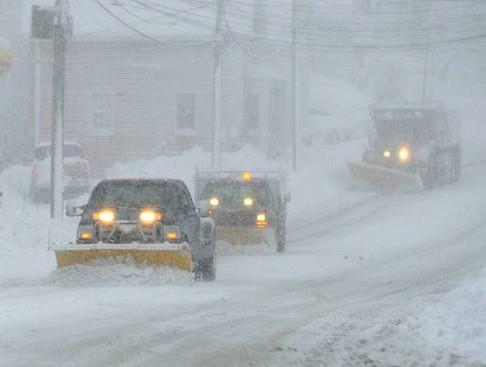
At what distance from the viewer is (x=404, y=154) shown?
33.9 meters

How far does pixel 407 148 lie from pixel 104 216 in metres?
20.9

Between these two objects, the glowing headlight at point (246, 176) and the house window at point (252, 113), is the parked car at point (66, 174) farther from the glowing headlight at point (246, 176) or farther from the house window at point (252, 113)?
the glowing headlight at point (246, 176)

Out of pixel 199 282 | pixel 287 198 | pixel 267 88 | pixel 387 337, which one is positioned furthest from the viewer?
pixel 267 88

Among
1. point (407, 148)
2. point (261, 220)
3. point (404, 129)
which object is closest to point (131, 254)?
point (261, 220)

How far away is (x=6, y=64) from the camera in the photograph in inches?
942

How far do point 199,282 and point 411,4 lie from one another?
6736 centimetres

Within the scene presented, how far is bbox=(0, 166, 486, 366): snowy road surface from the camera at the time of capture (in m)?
8.70

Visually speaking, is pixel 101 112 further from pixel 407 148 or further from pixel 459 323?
pixel 459 323

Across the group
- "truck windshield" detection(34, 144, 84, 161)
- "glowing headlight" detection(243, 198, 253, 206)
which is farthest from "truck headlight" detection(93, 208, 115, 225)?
"truck windshield" detection(34, 144, 84, 161)

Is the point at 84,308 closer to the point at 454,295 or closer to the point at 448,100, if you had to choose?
the point at 454,295

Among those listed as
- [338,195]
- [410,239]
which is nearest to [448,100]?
[338,195]

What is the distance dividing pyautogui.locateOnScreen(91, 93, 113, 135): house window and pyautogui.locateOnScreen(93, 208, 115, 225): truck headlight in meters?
26.4

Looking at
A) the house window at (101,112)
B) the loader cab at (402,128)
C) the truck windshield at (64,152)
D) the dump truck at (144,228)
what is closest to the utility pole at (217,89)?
the truck windshield at (64,152)

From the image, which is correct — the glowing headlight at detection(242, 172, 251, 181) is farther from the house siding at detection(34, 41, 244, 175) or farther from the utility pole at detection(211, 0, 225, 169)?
the house siding at detection(34, 41, 244, 175)
